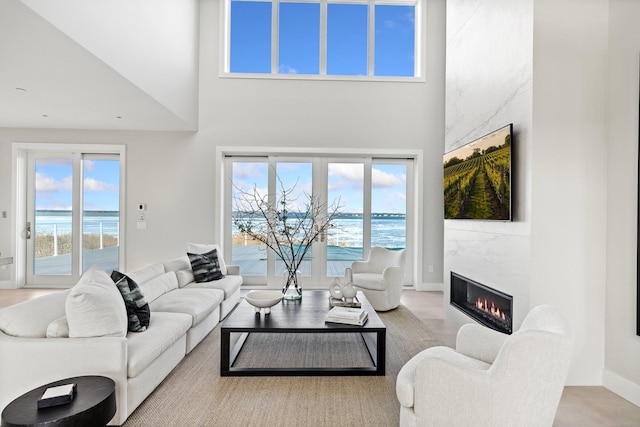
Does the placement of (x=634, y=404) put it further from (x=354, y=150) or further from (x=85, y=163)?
(x=85, y=163)

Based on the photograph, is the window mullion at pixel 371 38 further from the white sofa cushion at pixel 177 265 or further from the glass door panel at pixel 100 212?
the glass door panel at pixel 100 212

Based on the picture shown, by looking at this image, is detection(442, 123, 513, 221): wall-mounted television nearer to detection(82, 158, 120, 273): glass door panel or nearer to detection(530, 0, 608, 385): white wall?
detection(530, 0, 608, 385): white wall

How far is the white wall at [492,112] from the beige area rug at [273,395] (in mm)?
1121

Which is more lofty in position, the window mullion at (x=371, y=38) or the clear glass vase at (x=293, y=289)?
the window mullion at (x=371, y=38)

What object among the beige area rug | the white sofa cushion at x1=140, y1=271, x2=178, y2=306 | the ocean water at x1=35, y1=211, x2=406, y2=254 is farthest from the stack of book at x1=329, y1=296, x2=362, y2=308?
the ocean water at x1=35, y1=211, x2=406, y2=254

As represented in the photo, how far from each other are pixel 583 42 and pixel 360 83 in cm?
359

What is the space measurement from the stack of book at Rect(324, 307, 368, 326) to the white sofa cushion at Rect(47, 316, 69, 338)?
1.78m

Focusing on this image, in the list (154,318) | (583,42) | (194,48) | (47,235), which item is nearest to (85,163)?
(47,235)

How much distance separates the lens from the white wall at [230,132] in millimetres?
5789

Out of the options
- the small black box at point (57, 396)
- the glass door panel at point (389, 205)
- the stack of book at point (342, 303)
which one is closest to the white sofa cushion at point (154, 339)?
the small black box at point (57, 396)

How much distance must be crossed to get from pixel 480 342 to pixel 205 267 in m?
3.37

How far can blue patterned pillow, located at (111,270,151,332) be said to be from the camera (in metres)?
2.56

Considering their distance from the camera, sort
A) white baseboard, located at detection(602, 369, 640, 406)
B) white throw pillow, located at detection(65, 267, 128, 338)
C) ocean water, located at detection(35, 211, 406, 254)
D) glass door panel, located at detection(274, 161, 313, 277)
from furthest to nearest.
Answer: glass door panel, located at detection(274, 161, 313, 277)
ocean water, located at detection(35, 211, 406, 254)
white baseboard, located at detection(602, 369, 640, 406)
white throw pillow, located at detection(65, 267, 128, 338)

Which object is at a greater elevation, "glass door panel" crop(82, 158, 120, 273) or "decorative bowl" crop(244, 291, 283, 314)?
"glass door panel" crop(82, 158, 120, 273)
